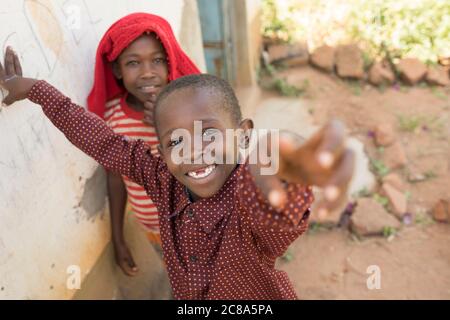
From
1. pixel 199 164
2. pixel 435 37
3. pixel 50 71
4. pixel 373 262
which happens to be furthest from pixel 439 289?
pixel 435 37

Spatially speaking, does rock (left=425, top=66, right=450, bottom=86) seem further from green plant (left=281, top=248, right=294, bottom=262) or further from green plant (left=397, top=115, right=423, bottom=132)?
green plant (left=281, top=248, right=294, bottom=262)

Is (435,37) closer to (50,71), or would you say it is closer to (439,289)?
(439,289)

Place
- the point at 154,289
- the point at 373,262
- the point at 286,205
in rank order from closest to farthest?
the point at 286,205 → the point at 154,289 → the point at 373,262

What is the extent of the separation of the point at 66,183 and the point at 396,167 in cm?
270

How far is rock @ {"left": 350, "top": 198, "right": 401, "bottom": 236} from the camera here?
3.04 metres

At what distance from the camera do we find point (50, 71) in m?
1.70

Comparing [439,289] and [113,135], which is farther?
[439,289]

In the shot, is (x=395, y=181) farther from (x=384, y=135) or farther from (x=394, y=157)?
(x=384, y=135)

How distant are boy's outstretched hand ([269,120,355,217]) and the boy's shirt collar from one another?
1165 mm

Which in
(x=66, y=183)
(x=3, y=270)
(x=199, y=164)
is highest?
(x=199, y=164)

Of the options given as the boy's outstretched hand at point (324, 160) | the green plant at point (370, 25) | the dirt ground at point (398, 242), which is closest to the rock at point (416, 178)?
the dirt ground at point (398, 242)

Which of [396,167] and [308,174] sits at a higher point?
[308,174]

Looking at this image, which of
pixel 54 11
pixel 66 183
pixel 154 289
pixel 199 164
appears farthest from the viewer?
pixel 154 289

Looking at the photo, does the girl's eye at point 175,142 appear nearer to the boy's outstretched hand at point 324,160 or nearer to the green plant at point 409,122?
the boy's outstretched hand at point 324,160
